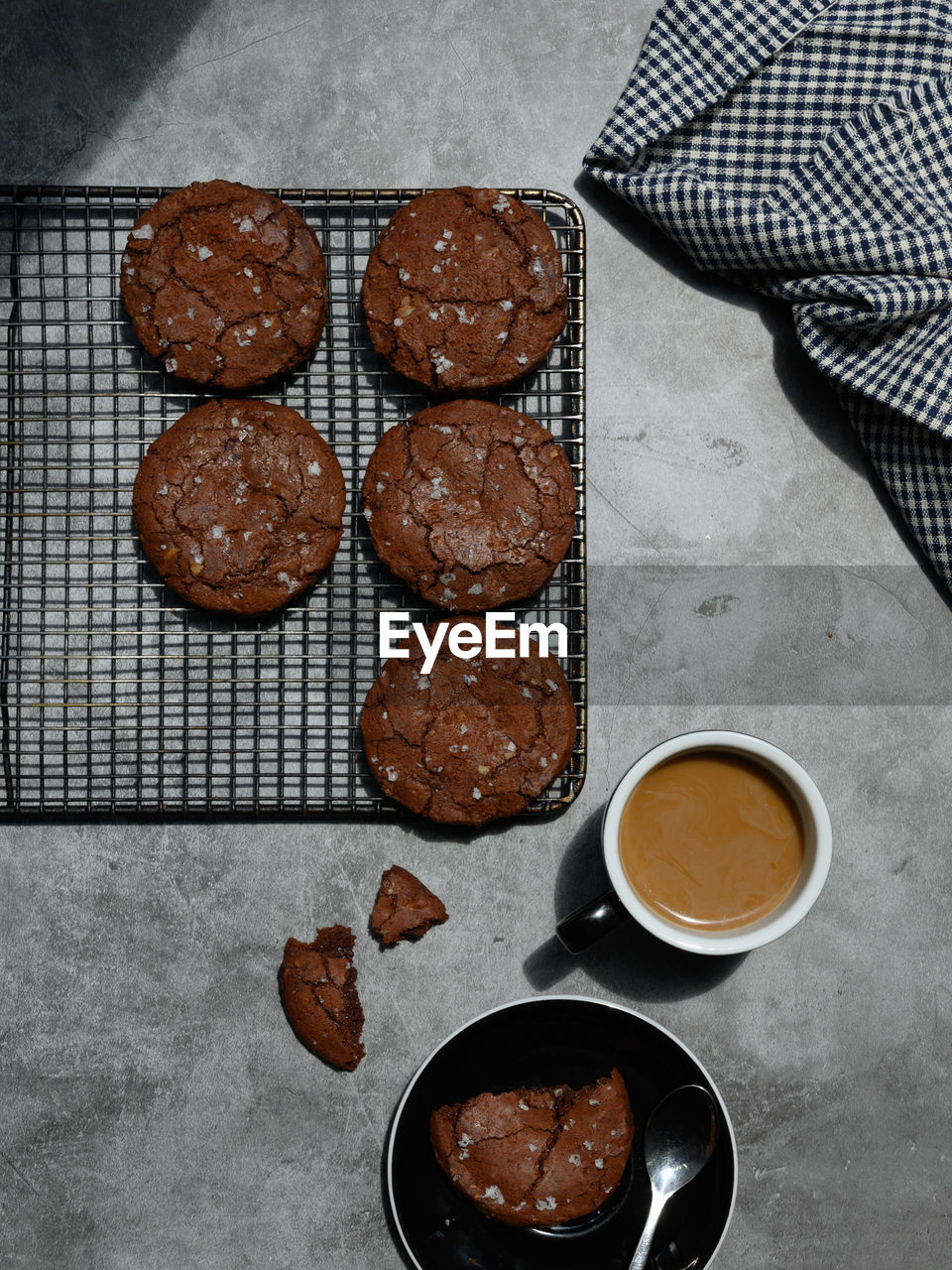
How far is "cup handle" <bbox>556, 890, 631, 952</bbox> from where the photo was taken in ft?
4.99

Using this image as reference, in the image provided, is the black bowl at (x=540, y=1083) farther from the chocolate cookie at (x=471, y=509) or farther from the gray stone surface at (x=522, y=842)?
the chocolate cookie at (x=471, y=509)

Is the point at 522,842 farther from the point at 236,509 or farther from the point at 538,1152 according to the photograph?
the point at 236,509

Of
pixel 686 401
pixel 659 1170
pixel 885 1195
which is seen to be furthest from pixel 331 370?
pixel 885 1195

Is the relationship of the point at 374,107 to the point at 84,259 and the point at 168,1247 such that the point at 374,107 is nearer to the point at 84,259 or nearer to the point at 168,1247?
the point at 84,259

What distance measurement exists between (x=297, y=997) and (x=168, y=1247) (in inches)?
21.0

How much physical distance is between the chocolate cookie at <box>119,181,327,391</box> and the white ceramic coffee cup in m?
0.97

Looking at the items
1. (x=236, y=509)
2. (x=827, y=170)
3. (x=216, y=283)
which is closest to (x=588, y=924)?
(x=236, y=509)

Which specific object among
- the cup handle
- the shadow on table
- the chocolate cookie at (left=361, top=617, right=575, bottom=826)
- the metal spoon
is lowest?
the metal spoon

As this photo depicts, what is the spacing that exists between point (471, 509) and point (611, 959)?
90cm

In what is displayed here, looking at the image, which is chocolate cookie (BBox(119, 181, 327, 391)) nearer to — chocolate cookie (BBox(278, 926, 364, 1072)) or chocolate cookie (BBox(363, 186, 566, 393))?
chocolate cookie (BBox(363, 186, 566, 393))

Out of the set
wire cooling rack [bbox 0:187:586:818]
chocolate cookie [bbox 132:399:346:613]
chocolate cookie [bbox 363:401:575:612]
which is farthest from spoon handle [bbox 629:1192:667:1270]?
chocolate cookie [bbox 132:399:346:613]

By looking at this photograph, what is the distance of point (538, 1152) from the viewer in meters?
1.58

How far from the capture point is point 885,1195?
1.81 meters

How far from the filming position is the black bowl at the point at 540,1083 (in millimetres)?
1614
